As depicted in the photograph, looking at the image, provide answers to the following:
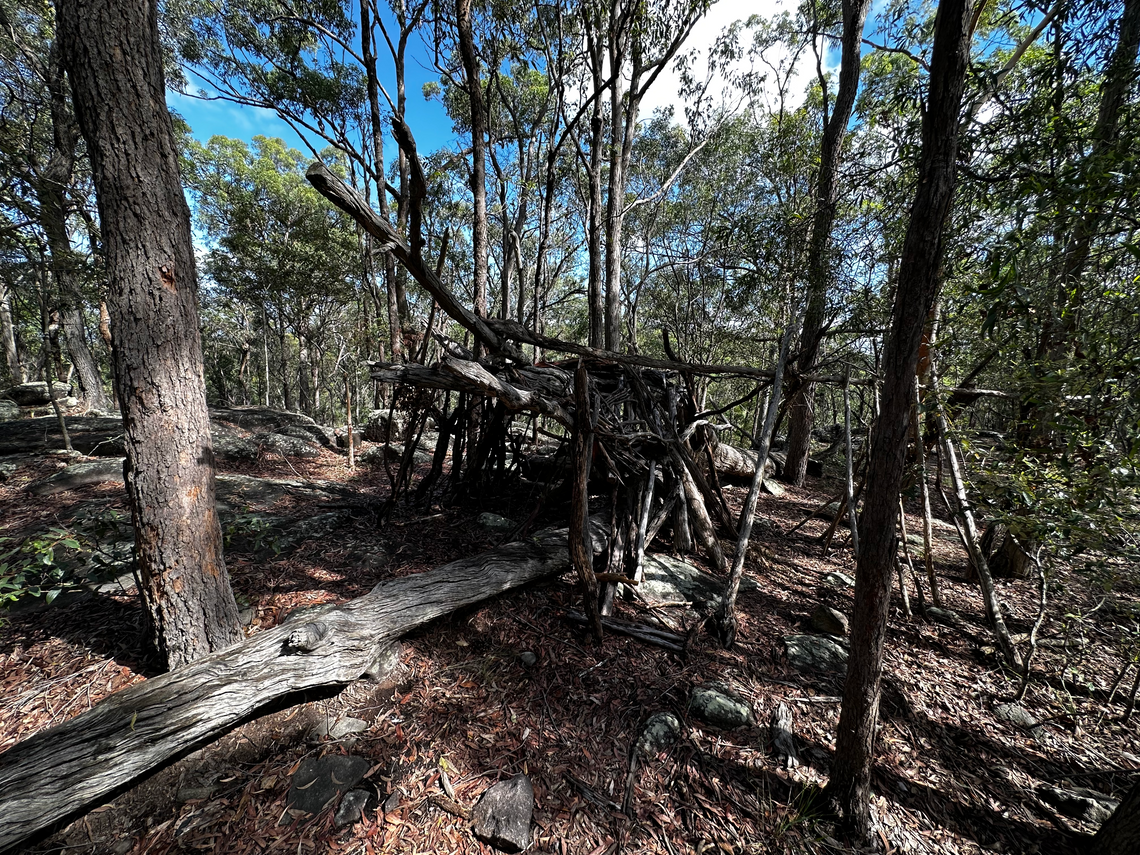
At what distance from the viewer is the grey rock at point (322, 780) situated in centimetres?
215

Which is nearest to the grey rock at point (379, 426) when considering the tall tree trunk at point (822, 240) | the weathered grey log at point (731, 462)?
the weathered grey log at point (731, 462)

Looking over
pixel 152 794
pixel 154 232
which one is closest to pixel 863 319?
pixel 154 232

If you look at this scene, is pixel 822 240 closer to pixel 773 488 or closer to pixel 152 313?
pixel 773 488

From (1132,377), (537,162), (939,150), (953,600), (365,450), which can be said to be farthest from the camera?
(537,162)

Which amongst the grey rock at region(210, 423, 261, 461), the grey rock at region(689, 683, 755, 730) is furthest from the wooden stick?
the grey rock at region(210, 423, 261, 461)

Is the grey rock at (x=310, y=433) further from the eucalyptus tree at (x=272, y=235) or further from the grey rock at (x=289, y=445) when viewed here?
the eucalyptus tree at (x=272, y=235)

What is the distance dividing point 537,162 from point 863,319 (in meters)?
15.1

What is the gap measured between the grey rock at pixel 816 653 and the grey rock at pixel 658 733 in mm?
1327

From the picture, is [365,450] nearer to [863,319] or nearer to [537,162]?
[863,319]

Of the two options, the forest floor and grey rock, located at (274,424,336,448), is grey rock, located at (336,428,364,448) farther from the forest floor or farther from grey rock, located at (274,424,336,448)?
the forest floor

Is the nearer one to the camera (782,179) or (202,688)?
(202,688)

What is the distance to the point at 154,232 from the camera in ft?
8.04

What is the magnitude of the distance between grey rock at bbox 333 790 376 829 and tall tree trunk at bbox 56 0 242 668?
4.48 ft

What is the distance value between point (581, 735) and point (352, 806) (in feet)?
4.25
